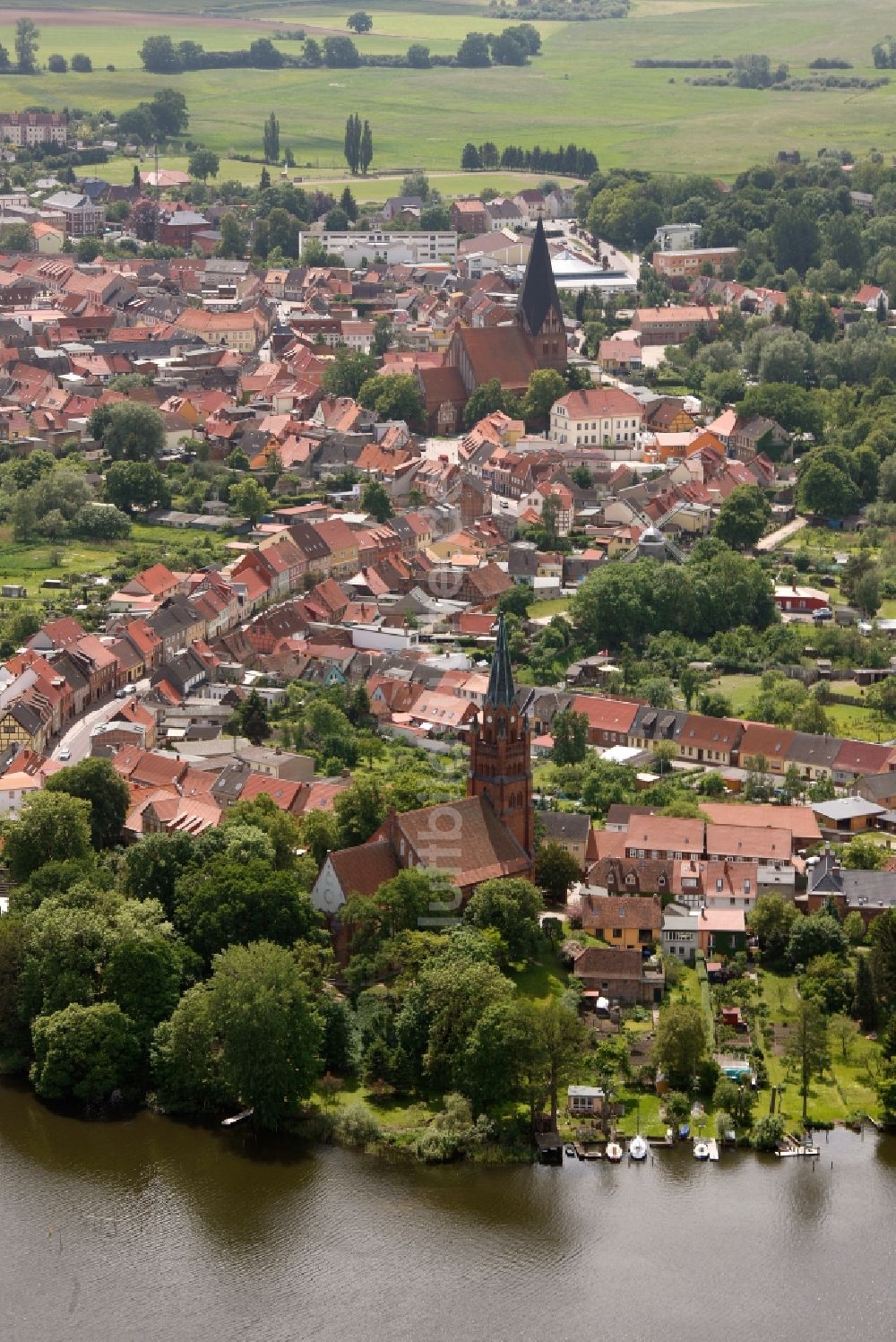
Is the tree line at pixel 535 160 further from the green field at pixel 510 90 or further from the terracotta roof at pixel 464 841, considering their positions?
the terracotta roof at pixel 464 841

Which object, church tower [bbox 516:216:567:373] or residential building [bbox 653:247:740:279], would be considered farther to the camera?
residential building [bbox 653:247:740:279]

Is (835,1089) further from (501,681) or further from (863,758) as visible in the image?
(863,758)

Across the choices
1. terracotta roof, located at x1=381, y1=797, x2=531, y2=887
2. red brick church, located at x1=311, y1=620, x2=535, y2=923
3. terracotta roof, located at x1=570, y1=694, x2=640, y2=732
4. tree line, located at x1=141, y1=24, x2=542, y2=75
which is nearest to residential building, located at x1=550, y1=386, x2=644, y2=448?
terracotta roof, located at x1=570, y1=694, x2=640, y2=732

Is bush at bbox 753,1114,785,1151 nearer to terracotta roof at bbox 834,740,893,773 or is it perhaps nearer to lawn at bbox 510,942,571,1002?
lawn at bbox 510,942,571,1002

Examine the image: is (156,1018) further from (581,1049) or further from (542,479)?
(542,479)

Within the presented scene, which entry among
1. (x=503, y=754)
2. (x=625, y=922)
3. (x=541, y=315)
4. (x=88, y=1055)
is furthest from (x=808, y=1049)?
(x=541, y=315)

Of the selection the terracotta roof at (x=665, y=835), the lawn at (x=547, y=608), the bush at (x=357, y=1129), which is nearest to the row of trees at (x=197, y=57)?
the lawn at (x=547, y=608)
